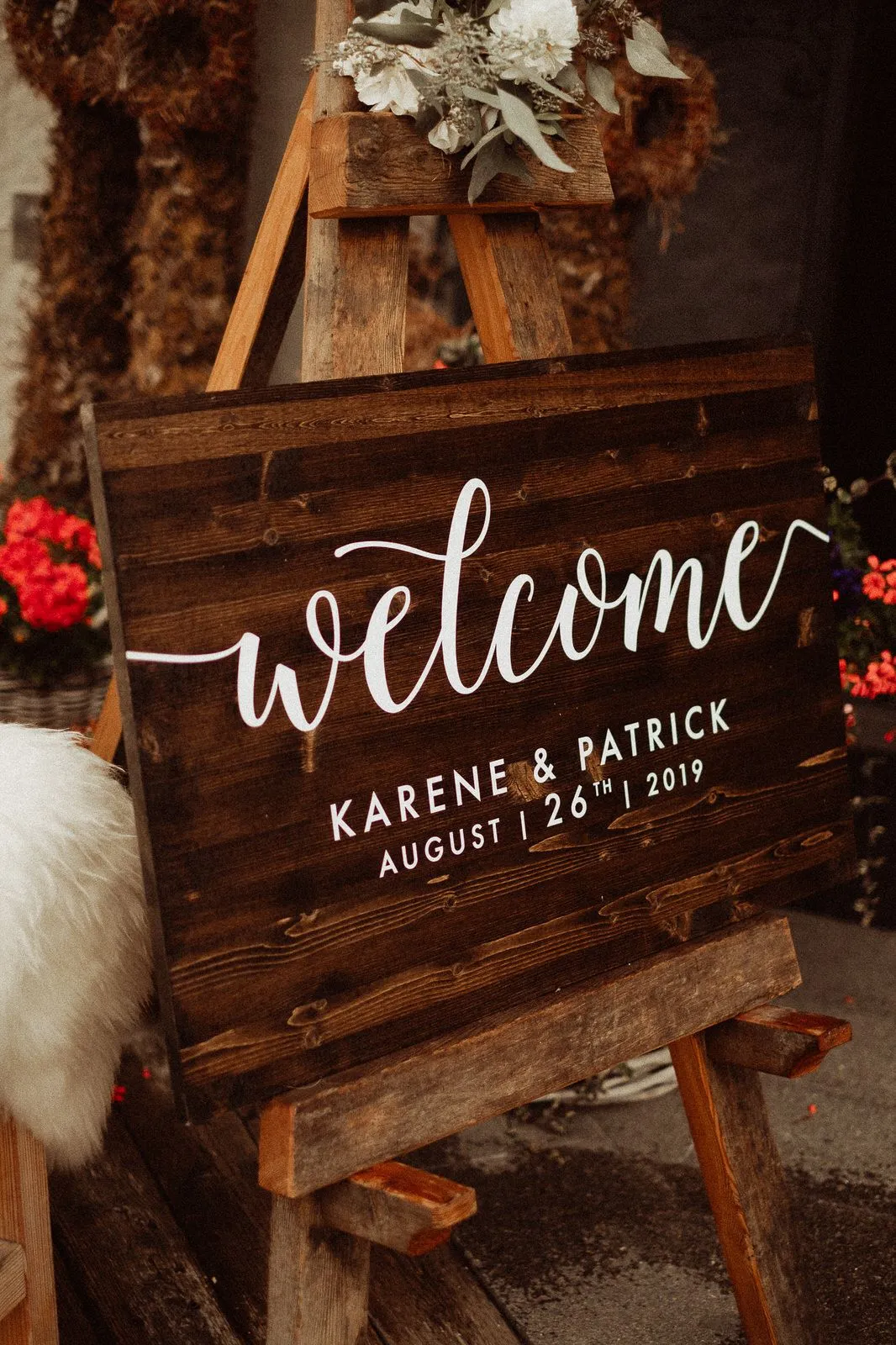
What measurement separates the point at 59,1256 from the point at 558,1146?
86cm

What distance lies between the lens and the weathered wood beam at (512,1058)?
1.18 m

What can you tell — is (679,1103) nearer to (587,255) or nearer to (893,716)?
(893,716)

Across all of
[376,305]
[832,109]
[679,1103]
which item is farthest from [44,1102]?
Answer: [832,109]

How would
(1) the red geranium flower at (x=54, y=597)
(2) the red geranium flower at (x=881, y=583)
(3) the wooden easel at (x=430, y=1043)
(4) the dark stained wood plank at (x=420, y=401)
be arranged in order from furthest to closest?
1. (2) the red geranium flower at (x=881, y=583)
2. (1) the red geranium flower at (x=54, y=597)
3. (3) the wooden easel at (x=430, y=1043)
4. (4) the dark stained wood plank at (x=420, y=401)

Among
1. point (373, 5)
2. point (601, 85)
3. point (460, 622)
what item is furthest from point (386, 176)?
point (373, 5)

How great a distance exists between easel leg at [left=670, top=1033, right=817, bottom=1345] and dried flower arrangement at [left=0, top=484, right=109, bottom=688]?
1.34m

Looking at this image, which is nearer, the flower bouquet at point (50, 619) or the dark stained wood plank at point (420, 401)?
the dark stained wood plank at point (420, 401)

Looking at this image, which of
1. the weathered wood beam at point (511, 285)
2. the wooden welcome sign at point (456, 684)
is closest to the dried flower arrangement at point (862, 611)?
the wooden welcome sign at point (456, 684)

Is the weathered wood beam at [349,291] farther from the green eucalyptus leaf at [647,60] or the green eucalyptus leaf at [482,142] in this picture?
the green eucalyptus leaf at [647,60]

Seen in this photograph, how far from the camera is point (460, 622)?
1.28 m

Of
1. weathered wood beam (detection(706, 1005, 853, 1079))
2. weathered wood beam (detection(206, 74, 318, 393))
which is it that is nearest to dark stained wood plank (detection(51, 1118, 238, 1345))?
weathered wood beam (detection(706, 1005, 853, 1079))

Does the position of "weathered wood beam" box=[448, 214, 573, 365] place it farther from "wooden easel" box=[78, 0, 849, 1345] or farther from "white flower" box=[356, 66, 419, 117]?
"white flower" box=[356, 66, 419, 117]

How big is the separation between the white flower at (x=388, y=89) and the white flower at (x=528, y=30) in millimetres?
101

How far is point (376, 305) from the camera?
1.38 metres
